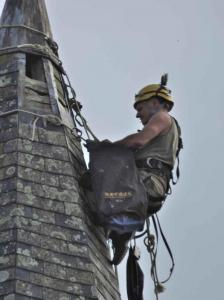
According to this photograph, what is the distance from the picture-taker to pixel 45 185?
16.6 metres

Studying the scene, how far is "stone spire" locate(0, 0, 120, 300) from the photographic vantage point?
1545 cm

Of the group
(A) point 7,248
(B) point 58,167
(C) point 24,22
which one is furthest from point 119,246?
(C) point 24,22

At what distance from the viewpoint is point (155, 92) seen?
A: 59.8 feet

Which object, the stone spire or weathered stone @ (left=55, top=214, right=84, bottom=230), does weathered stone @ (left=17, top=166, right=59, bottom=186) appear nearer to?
the stone spire

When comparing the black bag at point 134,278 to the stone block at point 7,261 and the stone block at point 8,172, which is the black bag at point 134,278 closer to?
the stone block at point 8,172

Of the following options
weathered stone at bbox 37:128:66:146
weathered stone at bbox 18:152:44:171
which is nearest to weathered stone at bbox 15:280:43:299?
weathered stone at bbox 18:152:44:171

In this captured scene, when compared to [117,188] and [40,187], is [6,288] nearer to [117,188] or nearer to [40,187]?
[40,187]

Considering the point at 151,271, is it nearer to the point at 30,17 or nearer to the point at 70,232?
the point at 70,232

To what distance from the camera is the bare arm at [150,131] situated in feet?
57.2

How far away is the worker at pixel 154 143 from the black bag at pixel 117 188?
0.71ft

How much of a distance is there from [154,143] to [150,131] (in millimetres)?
204

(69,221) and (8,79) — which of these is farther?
(8,79)

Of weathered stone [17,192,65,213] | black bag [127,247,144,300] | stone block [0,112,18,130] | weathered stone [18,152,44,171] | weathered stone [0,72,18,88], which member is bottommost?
black bag [127,247,144,300]

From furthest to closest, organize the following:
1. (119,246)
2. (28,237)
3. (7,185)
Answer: (119,246) < (7,185) < (28,237)
